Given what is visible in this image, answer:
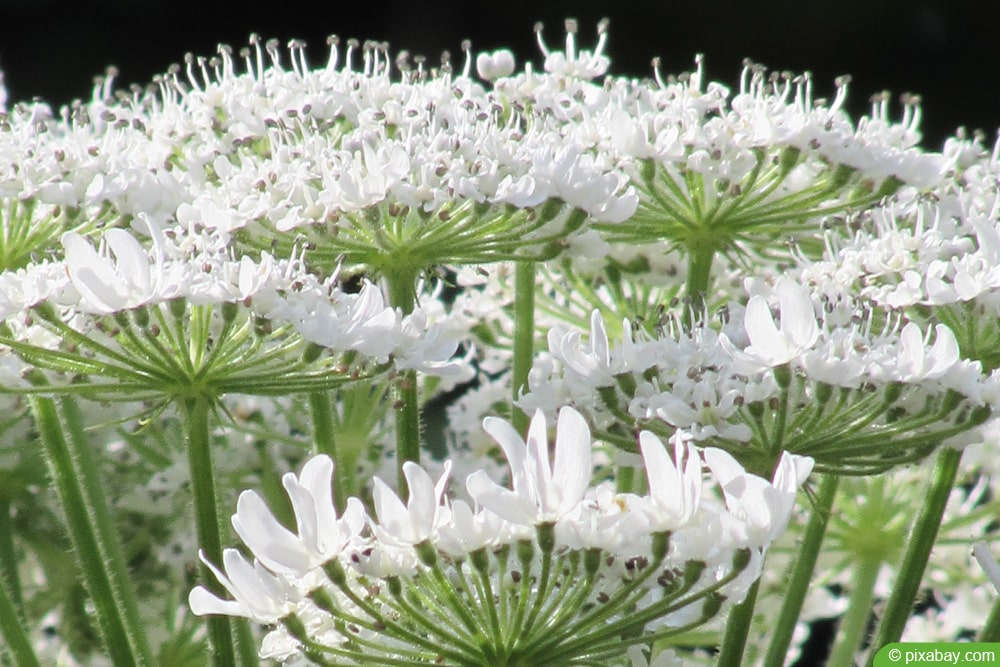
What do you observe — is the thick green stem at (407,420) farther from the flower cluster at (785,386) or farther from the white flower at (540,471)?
the white flower at (540,471)

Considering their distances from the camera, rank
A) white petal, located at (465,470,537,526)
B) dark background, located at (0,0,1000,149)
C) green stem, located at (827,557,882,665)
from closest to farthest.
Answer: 1. white petal, located at (465,470,537,526)
2. green stem, located at (827,557,882,665)
3. dark background, located at (0,0,1000,149)

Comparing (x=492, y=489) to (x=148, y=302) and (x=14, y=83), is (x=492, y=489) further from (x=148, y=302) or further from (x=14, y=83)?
(x=14, y=83)

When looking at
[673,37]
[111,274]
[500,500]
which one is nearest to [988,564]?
[500,500]

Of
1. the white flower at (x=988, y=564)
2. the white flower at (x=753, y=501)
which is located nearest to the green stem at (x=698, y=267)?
the white flower at (x=988, y=564)

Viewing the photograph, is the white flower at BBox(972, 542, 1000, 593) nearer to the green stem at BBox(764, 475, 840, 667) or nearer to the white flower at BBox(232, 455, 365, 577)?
the green stem at BBox(764, 475, 840, 667)

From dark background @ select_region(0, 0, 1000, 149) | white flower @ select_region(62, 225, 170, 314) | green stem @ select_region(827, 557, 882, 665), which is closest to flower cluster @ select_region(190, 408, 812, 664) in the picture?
white flower @ select_region(62, 225, 170, 314)

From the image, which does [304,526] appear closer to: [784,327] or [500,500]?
[500,500]
